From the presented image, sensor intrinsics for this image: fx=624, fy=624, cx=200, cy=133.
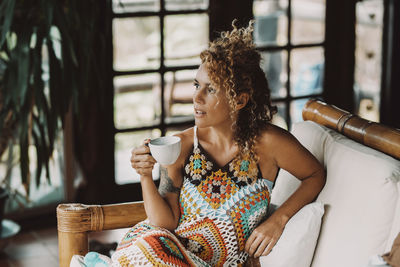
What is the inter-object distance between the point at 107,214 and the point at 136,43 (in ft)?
5.75

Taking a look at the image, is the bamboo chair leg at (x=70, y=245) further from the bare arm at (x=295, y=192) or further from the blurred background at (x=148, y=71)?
the blurred background at (x=148, y=71)

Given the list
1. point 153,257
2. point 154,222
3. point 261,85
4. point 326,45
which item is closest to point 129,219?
point 154,222

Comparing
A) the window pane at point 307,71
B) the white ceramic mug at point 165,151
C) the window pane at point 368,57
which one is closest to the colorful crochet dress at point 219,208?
the white ceramic mug at point 165,151

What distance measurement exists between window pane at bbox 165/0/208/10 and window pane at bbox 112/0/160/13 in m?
0.08

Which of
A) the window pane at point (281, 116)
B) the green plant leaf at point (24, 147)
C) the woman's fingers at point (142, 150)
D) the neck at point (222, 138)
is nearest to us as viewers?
the woman's fingers at point (142, 150)

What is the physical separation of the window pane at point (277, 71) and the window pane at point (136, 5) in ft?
2.76

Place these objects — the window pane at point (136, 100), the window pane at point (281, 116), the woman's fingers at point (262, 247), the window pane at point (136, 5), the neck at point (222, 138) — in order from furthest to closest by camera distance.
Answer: the window pane at point (281, 116)
the window pane at point (136, 100)
the window pane at point (136, 5)
the neck at point (222, 138)
the woman's fingers at point (262, 247)

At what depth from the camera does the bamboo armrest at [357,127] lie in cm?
187

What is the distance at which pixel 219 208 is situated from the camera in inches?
77.1

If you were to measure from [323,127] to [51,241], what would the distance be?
193 cm

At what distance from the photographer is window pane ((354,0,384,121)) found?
427 cm

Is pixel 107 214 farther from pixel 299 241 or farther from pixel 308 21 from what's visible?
pixel 308 21

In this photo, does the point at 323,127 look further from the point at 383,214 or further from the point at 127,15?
the point at 127,15

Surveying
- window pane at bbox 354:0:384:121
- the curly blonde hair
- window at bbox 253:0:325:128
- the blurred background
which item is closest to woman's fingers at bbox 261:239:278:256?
the curly blonde hair
